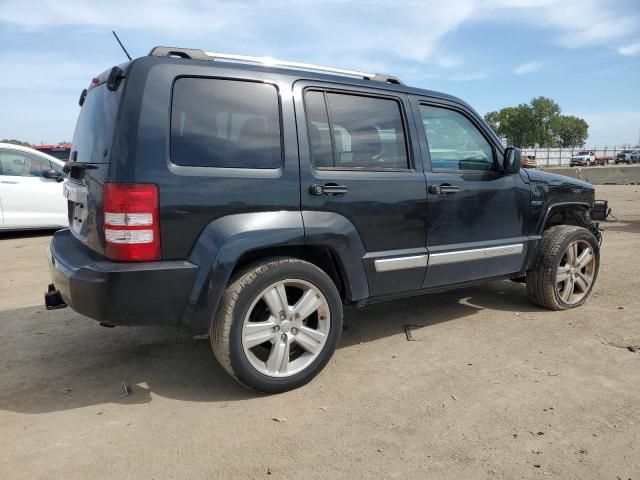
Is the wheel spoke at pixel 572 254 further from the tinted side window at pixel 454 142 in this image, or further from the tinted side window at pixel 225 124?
the tinted side window at pixel 225 124

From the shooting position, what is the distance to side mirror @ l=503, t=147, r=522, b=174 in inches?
157

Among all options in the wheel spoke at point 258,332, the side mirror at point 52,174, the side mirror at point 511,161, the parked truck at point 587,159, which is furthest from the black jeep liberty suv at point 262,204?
the parked truck at point 587,159

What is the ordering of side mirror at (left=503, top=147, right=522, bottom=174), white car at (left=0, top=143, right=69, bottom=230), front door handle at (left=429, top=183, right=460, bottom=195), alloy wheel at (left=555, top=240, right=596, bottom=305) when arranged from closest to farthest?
front door handle at (left=429, top=183, right=460, bottom=195) → side mirror at (left=503, top=147, right=522, bottom=174) → alloy wheel at (left=555, top=240, right=596, bottom=305) → white car at (left=0, top=143, right=69, bottom=230)

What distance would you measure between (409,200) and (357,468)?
1.84m

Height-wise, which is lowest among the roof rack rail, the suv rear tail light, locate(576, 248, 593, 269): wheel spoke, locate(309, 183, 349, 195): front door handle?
locate(576, 248, 593, 269): wheel spoke

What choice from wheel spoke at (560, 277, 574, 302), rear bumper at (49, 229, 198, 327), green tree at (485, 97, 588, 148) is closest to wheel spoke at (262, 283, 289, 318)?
rear bumper at (49, 229, 198, 327)

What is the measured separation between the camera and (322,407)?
2830 millimetres

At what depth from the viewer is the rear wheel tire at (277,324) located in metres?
2.79

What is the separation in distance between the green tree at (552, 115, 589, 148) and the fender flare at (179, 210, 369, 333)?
365 ft

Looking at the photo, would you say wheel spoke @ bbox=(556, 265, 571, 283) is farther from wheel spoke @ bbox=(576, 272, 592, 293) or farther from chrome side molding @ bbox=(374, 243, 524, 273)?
chrome side molding @ bbox=(374, 243, 524, 273)

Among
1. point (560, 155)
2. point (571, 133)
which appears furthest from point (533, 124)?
point (560, 155)

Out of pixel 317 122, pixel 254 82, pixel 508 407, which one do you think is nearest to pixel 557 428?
pixel 508 407

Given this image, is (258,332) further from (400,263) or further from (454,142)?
(454,142)

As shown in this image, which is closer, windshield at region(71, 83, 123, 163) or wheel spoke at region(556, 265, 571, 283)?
windshield at region(71, 83, 123, 163)
